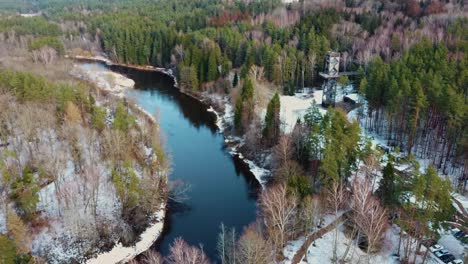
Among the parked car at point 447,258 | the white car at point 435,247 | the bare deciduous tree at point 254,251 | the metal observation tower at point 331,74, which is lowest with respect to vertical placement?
the parked car at point 447,258

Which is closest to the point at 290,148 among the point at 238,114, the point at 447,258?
the point at 238,114

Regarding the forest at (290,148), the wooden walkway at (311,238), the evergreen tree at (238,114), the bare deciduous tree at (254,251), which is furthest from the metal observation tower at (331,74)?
the bare deciduous tree at (254,251)

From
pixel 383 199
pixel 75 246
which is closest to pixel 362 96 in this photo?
pixel 383 199

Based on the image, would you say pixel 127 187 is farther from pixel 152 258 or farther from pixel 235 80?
pixel 235 80

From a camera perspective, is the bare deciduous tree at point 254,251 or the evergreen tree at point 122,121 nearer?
the bare deciduous tree at point 254,251

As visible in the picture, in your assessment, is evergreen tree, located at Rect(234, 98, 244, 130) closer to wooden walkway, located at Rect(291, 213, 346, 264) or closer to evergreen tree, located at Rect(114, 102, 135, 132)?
evergreen tree, located at Rect(114, 102, 135, 132)

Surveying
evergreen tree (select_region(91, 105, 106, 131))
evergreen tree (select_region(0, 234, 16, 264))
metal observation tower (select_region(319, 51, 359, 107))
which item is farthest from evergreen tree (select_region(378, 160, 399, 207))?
evergreen tree (select_region(91, 105, 106, 131))

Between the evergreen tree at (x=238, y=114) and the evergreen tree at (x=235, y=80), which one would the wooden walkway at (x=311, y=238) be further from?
the evergreen tree at (x=235, y=80)
